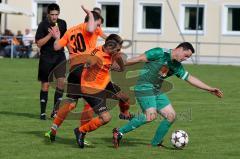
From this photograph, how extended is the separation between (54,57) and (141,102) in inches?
171

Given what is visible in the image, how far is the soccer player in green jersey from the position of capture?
12.0m

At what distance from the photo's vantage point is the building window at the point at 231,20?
142 ft

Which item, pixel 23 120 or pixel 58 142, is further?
pixel 23 120

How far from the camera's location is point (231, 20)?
4359 cm

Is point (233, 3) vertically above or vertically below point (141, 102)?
above

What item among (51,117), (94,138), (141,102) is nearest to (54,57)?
(51,117)

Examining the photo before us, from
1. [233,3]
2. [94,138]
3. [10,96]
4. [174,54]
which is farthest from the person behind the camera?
[233,3]

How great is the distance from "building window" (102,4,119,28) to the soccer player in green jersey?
3367 centimetres

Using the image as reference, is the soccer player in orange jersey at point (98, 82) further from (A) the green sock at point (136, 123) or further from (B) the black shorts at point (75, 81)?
(A) the green sock at point (136, 123)

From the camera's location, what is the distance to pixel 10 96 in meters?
21.0

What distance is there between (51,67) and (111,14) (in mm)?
30152

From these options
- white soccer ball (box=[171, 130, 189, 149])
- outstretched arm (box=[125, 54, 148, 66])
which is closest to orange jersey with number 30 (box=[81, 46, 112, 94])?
outstretched arm (box=[125, 54, 148, 66])

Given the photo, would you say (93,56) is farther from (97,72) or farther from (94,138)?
(94,138)

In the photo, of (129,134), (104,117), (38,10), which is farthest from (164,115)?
(38,10)
